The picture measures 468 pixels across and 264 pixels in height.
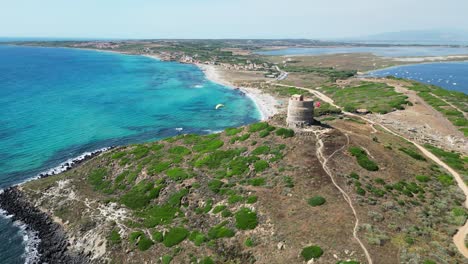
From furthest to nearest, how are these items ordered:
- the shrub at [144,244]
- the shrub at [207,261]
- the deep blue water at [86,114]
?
the deep blue water at [86,114], the shrub at [144,244], the shrub at [207,261]

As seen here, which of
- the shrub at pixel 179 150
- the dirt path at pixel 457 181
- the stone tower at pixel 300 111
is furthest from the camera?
the shrub at pixel 179 150

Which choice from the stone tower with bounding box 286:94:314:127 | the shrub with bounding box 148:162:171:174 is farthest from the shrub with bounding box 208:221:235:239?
the stone tower with bounding box 286:94:314:127

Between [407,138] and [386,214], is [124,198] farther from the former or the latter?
[407,138]

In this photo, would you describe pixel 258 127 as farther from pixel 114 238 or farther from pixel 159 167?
pixel 114 238

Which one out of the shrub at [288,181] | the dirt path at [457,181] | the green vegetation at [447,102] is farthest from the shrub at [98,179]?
the green vegetation at [447,102]

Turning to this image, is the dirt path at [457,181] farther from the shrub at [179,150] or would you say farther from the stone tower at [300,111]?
the shrub at [179,150]

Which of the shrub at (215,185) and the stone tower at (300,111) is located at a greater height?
the stone tower at (300,111)
